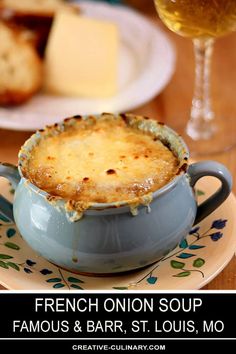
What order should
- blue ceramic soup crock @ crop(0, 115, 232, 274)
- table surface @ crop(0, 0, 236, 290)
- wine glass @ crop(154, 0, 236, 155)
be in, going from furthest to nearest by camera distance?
table surface @ crop(0, 0, 236, 290) → wine glass @ crop(154, 0, 236, 155) → blue ceramic soup crock @ crop(0, 115, 232, 274)

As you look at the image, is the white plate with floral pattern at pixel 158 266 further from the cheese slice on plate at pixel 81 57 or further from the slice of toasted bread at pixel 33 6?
the slice of toasted bread at pixel 33 6

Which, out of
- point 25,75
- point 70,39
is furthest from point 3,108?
point 70,39

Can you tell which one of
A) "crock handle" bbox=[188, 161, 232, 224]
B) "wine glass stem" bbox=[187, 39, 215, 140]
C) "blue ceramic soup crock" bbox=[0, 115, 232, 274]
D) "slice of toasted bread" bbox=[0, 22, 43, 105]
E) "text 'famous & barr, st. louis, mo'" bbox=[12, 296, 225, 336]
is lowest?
"text 'famous & barr, st. louis, mo'" bbox=[12, 296, 225, 336]

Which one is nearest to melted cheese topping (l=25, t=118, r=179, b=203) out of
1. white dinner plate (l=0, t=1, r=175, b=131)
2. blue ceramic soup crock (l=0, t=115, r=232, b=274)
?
blue ceramic soup crock (l=0, t=115, r=232, b=274)

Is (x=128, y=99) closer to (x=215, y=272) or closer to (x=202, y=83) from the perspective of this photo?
(x=202, y=83)

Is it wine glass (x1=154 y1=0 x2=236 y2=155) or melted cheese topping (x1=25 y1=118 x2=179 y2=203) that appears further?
wine glass (x1=154 y1=0 x2=236 y2=155)

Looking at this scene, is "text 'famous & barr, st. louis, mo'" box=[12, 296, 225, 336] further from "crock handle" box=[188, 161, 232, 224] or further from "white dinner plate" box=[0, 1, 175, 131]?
"white dinner plate" box=[0, 1, 175, 131]
